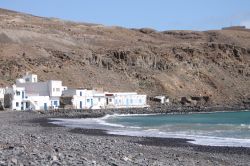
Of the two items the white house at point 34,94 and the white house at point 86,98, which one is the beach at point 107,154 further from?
the white house at point 86,98

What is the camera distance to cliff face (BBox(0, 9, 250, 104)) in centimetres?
9031

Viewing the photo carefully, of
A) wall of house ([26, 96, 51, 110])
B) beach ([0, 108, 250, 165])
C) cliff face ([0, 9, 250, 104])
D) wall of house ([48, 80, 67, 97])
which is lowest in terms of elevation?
beach ([0, 108, 250, 165])

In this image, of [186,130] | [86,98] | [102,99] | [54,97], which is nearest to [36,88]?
[54,97]

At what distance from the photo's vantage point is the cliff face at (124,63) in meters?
90.3

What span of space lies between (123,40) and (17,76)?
49780 millimetres

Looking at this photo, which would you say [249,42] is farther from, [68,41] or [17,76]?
[17,76]

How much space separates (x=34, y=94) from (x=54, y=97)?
289 cm

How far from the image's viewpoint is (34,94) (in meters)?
71.6

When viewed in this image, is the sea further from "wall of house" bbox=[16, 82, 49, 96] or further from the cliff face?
the cliff face

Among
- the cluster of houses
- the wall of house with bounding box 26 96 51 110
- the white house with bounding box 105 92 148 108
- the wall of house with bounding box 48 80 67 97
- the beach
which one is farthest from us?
the white house with bounding box 105 92 148 108

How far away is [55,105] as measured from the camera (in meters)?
73.0

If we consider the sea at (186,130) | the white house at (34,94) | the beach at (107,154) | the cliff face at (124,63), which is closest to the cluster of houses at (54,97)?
the white house at (34,94)

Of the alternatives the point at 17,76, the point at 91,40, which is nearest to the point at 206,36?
the point at 91,40

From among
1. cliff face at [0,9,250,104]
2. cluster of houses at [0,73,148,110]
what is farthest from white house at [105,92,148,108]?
cliff face at [0,9,250,104]
